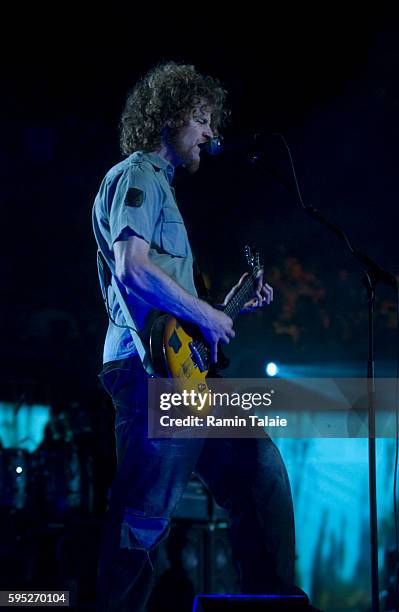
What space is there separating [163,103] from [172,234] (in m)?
0.59

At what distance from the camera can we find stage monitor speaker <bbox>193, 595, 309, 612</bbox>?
1918 mm

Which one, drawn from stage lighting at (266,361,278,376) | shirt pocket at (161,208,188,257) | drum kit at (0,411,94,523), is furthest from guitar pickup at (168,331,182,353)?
stage lighting at (266,361,278,376)

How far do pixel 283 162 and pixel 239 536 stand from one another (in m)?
3.73

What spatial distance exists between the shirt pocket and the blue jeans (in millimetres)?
411

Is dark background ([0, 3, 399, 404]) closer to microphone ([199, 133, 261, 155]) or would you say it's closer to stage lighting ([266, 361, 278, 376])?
stage lighting ([266, 361, 278, 376])

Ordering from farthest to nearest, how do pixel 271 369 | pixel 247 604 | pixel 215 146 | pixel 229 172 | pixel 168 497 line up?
pixel 229 172 < pixel 271 369 < pixel 215 146 < pixel 168 497 < pixel 247 604

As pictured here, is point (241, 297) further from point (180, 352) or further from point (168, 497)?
point (168, 497)

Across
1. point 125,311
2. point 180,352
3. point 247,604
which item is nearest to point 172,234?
point 125,311

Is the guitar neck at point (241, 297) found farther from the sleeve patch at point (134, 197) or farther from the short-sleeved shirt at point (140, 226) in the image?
the sleeve patch at point (134, 197)

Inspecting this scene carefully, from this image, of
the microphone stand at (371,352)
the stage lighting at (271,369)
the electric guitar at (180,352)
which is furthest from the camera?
the stage lighting at (271,369)

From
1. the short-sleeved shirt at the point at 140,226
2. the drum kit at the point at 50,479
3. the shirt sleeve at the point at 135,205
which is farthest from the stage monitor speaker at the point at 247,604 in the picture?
the drum kit at the point at 50,479

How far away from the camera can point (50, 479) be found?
5.92m

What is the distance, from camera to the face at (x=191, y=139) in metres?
2.70

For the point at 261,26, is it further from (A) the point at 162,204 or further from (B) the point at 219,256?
(A) the point at 162,204
